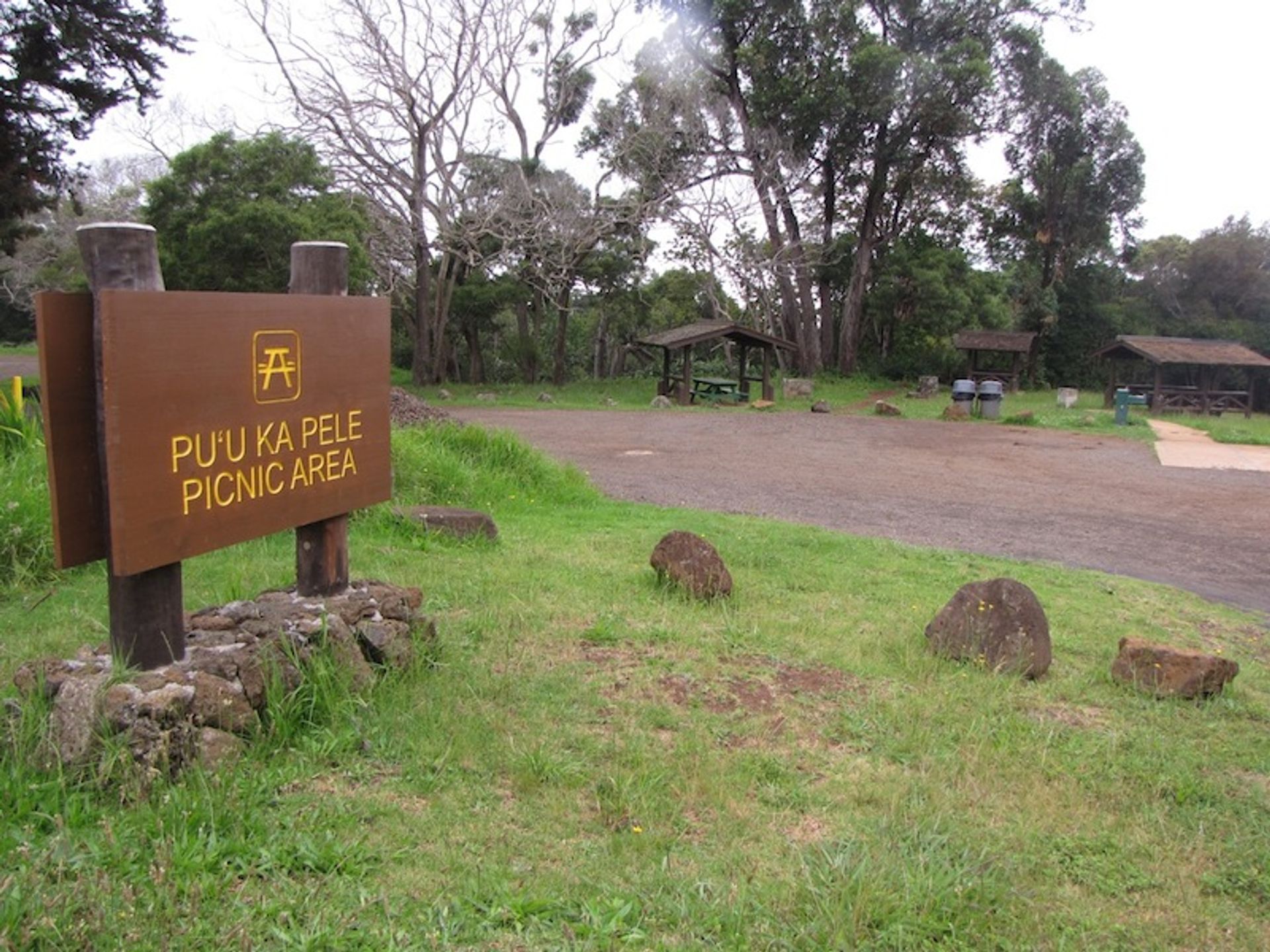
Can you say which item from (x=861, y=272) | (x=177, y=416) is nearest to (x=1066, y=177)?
(x=861, y=272)

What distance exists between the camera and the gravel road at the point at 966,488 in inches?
344

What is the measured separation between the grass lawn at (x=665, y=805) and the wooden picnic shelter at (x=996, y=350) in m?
24.8

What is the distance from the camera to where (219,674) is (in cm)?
342

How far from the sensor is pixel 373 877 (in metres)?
2.62

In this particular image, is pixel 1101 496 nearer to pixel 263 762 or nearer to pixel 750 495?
pixel 750 495

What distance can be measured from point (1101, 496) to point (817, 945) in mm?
10890

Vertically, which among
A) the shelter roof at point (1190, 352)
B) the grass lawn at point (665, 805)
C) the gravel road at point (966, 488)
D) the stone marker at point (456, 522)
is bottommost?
the gravel road at point (966, 488)

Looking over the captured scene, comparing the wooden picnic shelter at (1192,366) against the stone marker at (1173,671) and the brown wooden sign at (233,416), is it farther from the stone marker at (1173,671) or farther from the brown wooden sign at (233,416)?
the brown wooden sign at (233,416)

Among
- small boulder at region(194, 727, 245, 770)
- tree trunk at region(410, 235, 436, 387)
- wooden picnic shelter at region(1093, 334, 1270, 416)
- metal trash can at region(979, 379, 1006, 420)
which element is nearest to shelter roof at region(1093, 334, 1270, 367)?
wooden picnic shelter at region(1093, 334, 1270, 416)

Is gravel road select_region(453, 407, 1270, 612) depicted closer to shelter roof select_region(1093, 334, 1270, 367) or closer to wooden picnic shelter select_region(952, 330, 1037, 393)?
shelter roof select_region(1093, 334, 1270, 367)

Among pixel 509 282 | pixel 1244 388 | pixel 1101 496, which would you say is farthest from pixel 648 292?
pixel 1101 496

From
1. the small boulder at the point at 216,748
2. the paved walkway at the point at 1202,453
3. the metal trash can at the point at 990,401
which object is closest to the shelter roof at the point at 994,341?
the metal trash can at the point at 990,401

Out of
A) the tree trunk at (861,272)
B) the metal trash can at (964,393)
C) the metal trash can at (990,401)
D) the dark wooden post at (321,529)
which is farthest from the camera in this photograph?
the tree trunk at (861,272)

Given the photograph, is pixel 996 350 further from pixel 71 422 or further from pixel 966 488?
pixel 71 422
